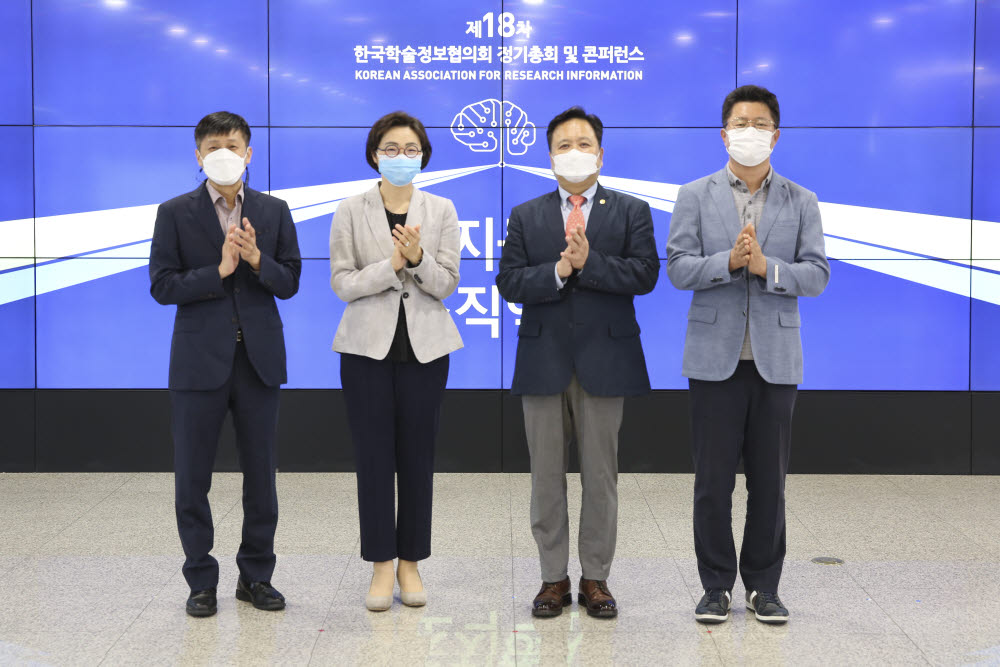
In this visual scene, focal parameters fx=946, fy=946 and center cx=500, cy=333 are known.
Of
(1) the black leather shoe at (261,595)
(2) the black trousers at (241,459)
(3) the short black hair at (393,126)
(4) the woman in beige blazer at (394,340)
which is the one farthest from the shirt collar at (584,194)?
(1) the black leather shoe at (261,595)

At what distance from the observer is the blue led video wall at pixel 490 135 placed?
5.89 metres

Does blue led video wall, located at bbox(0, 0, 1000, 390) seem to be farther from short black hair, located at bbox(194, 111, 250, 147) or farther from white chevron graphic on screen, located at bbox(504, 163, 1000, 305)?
short black hair, located at bbox(194, 111, 250, 147)

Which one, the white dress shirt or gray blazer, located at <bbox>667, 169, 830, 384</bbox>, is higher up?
the white dress shirt

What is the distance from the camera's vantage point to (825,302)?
5961 mm

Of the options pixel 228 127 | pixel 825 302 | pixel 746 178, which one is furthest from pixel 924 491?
pixel 228 127

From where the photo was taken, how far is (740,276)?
3.43 metres

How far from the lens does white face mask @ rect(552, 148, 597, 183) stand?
3.50m

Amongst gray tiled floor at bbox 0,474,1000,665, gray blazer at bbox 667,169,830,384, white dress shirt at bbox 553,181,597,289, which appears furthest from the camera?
white dress shirt at bbox 553,181,597,289

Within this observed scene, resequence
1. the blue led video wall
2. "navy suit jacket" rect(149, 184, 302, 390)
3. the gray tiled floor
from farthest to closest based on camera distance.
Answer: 1. the blue led video wall
2. "navy suit jacket" rect(149, 184, 302, 390)
3. the gray tiled floor

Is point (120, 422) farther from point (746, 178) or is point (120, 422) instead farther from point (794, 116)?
point (794, 116)

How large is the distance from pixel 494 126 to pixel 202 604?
3.53 m

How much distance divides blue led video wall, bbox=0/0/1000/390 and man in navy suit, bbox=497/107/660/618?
2.36 m

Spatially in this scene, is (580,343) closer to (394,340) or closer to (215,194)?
(394,340)

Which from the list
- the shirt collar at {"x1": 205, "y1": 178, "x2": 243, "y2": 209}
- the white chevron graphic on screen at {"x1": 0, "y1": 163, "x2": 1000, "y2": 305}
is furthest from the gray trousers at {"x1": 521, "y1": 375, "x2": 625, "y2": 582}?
the white chevron graphic on screen at {"x1": 0, "y1": 163, "x2": 1000, "y2": 305}
